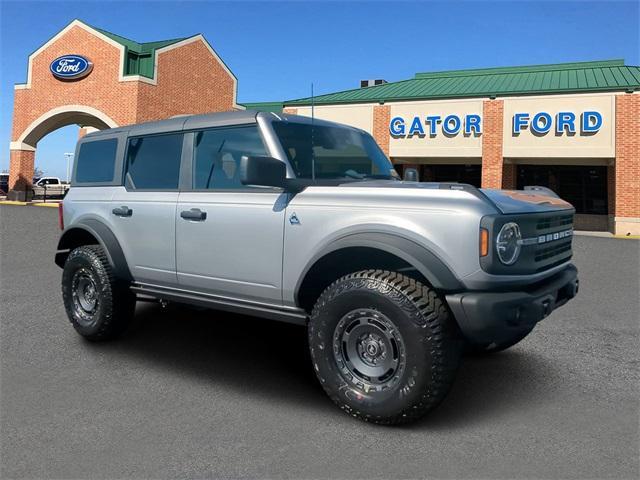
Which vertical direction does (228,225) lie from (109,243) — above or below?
above

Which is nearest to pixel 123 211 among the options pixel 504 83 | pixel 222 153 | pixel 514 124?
pixel 222 153

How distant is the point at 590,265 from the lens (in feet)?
40.0

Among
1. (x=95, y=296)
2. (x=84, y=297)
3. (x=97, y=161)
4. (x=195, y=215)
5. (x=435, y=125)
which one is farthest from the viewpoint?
(x=435, y=125)

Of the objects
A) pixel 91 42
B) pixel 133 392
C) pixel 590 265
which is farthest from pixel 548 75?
pixel 133 392

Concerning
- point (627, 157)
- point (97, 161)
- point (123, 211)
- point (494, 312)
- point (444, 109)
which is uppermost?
point (444, 109)

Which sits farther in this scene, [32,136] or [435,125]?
[32,136]

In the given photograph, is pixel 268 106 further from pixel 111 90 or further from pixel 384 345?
pixel 384 345

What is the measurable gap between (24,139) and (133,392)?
3220 cm

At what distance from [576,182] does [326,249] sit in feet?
81.4

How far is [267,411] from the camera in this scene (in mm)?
3795

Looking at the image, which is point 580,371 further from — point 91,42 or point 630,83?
point 91,42

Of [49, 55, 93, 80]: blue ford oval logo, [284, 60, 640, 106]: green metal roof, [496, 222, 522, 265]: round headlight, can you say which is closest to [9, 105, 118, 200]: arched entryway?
[49, 55, 93, 80]: blue ford oval logo

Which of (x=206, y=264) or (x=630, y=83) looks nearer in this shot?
(x=206, y=264)

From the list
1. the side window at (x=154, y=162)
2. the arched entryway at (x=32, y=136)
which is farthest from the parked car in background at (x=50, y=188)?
the side window at (x=154, y=162)
